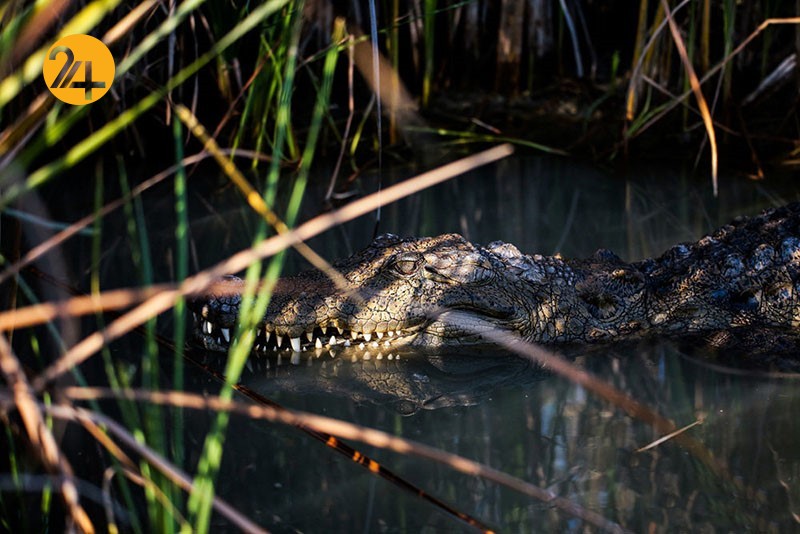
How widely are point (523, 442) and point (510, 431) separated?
11 cm

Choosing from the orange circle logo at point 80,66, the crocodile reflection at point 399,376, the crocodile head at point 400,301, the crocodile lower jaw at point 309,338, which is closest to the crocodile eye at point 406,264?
the crocodile head at point 400,301

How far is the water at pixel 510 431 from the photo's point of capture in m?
2.80

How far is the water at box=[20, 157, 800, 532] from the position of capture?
2.80m

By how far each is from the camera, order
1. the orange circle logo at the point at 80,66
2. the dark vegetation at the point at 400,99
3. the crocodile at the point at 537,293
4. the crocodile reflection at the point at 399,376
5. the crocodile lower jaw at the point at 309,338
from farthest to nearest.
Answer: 1. the dark vegetation at the point at 400,99
2. the crocodile at the point at 537,293
3. the crocodile lower jaw at the point at 309,338
4. the crocodile reflection at the point at 399,376
5. the orange circle logo at the point at 80,66

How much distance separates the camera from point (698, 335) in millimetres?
4316

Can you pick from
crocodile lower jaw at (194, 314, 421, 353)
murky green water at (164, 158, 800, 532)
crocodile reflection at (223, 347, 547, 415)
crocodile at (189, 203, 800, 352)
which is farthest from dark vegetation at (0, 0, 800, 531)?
murky green water at (164, 158, 800, 532)

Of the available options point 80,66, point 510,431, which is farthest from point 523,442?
point 80,66

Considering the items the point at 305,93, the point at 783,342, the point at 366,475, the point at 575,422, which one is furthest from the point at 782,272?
the point at 305,93

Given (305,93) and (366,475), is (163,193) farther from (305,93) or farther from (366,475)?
(366,475)

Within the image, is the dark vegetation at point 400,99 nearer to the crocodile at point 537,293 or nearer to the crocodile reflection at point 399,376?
the crocodile reflection at point 399,376

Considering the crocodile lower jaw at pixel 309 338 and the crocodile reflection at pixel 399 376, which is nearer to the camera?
the crocodile reflection at pixel 399 376

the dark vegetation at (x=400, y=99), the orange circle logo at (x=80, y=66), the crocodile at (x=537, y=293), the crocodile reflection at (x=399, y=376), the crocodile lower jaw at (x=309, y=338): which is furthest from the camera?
the dark vegetation at (x=400, y=99)

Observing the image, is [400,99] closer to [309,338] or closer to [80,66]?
[309,338]

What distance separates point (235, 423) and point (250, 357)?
69 centimetres
